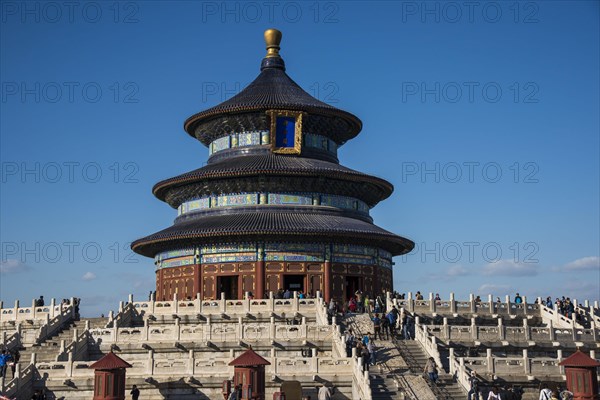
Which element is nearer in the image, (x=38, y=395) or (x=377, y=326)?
(x=38, y=395)

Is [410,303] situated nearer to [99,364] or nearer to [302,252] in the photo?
[302,252]

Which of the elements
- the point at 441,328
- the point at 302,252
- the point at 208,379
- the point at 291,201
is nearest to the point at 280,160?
the point at 291,201

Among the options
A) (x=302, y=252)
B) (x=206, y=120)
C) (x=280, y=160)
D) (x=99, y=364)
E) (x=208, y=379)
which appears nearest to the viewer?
(x=99, y=364)

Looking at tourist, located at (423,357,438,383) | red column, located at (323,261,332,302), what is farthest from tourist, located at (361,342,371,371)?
red column, located at (323,261,332,302)

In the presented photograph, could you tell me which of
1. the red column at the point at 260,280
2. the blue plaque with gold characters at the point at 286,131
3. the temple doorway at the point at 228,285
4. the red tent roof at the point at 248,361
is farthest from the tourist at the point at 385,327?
the blue plaque with gold characters at the point at 286,131

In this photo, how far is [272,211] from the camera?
53000mm

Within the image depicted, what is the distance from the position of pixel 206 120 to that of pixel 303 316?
76.0 ft

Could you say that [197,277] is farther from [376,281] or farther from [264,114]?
[264,114]

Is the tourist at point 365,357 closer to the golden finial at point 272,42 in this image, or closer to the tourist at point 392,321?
the tourist at point 392,321

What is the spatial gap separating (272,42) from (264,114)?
395 inches

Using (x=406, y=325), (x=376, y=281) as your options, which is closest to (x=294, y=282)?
(x=376, y=281)

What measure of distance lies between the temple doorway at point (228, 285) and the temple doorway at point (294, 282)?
2.95 metres

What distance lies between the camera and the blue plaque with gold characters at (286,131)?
2203 inches

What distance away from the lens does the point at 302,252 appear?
51.2 m
